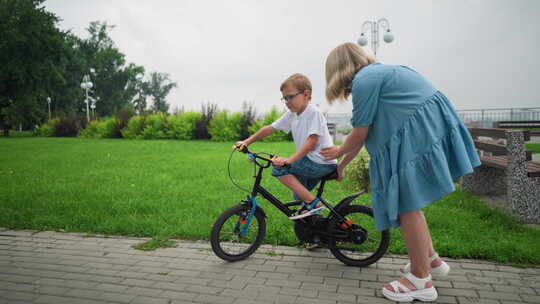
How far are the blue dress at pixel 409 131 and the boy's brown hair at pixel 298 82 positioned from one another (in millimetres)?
715

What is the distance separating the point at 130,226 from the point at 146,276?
153cm

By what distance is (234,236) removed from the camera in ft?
13.0

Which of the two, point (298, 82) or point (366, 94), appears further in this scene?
point (298, 82)

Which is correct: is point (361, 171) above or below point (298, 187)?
below

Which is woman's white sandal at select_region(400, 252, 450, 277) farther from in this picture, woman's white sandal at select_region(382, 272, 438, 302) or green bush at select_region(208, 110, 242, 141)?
green bush at select_region(208, 110, 242, 141)

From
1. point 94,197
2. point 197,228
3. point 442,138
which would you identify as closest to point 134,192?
point 94,197

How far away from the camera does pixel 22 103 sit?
3906cm

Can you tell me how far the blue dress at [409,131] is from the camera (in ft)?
9.59

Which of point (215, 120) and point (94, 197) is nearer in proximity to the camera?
point (94, 197)

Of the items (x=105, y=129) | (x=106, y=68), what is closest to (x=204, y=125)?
(x=105, y=129)

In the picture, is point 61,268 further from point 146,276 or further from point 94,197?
point 94,197

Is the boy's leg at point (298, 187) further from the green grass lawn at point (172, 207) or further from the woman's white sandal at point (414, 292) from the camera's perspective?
the woman's white sandal at point (414, 292)

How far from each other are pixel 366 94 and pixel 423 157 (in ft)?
2.00

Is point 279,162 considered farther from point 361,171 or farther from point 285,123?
point 361,171
